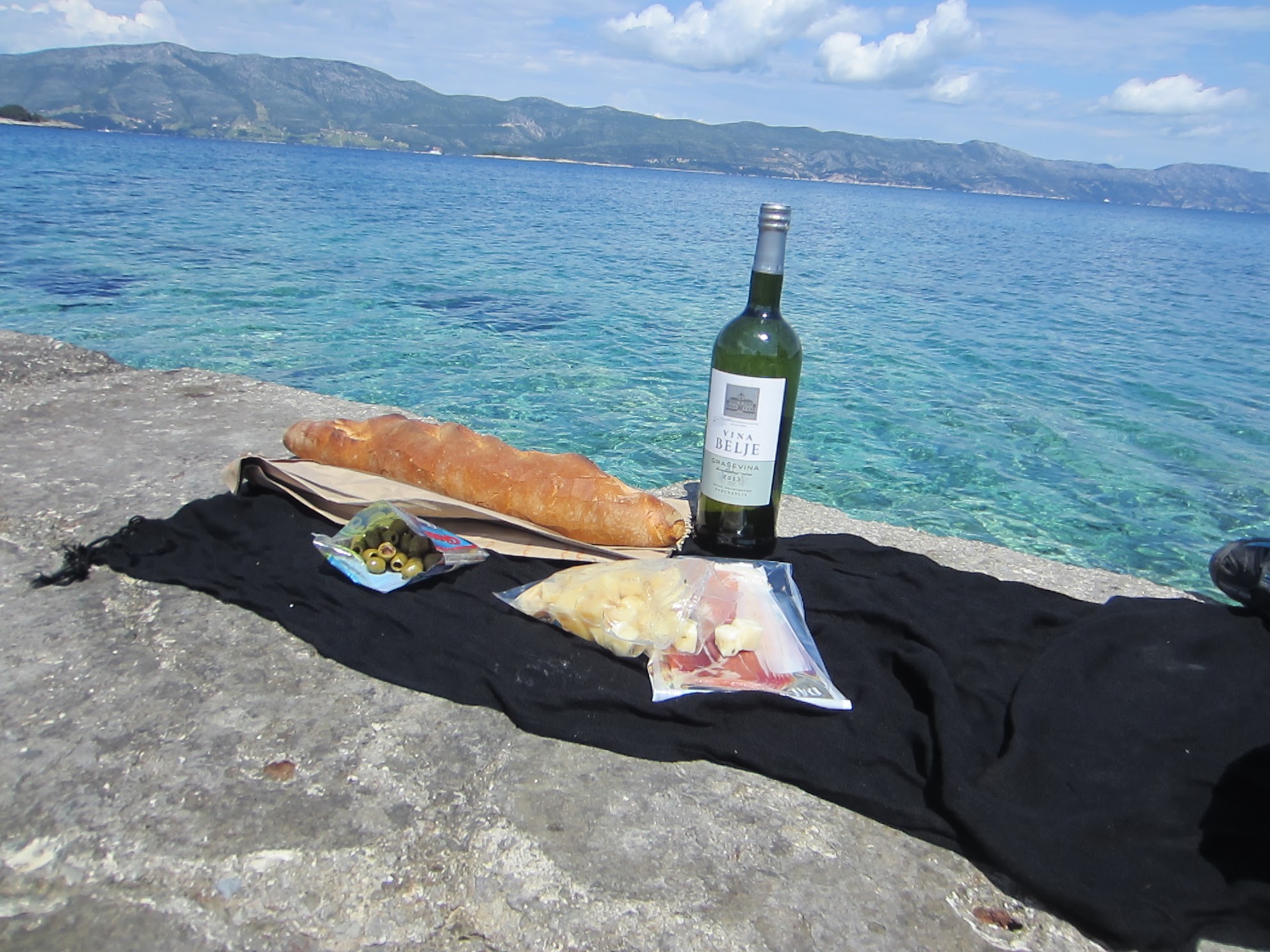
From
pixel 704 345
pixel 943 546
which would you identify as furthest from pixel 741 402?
pixel 704 345

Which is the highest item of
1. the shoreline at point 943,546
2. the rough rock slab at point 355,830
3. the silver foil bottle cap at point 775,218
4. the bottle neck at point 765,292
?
the silver foil bottle cap at point 775,218

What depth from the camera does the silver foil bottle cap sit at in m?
3.02

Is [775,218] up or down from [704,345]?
up

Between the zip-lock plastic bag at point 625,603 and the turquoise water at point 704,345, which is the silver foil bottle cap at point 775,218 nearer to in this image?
the zip-lock plastic bag at point 625,603

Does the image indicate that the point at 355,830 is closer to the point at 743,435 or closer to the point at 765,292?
the point at 743,435

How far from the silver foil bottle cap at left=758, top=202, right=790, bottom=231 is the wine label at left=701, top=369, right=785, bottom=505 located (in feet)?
1.99

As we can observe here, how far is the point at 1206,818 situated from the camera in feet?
6.90

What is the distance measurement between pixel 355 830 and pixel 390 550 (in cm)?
129

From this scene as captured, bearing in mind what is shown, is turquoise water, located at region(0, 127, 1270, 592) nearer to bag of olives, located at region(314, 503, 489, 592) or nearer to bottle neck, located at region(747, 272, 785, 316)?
bottle neck, located at region(747, 272, 785, 316)

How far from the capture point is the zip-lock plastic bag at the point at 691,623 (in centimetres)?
253

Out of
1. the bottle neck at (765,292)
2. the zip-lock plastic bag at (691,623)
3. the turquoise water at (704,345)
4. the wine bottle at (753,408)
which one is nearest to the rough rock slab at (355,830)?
the zip-lock plastic bag at (691,623)

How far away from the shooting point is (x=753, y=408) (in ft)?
10.8

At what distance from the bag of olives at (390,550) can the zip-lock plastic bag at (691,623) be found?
36 centimetres

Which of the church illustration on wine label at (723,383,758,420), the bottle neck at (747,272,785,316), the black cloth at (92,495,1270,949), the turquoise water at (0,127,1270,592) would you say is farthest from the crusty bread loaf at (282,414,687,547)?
the turquoise water at (0,127,1270,592)
